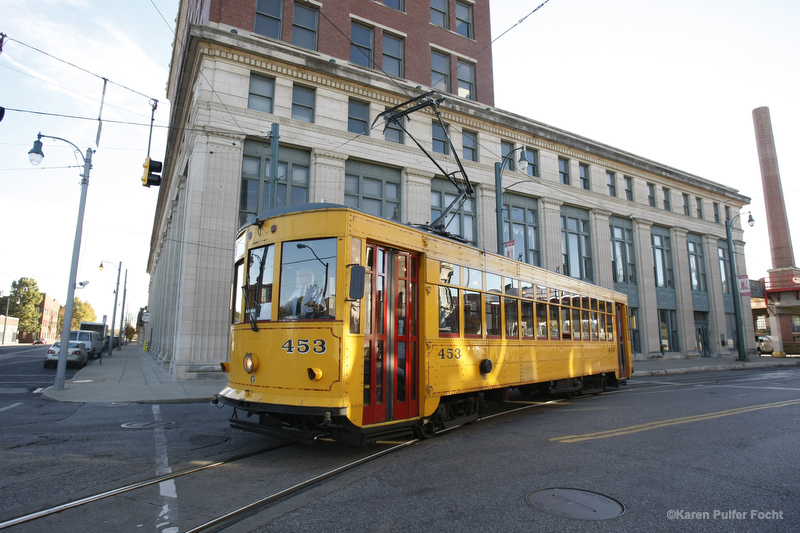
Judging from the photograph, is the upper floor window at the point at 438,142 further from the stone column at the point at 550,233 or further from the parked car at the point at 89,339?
the parked car at the point at 89,339

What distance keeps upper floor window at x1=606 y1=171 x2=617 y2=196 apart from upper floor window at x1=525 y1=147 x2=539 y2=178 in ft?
19.8

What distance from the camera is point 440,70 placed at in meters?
23.5

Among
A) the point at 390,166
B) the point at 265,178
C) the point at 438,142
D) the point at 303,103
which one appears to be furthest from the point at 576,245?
the point at 265,178

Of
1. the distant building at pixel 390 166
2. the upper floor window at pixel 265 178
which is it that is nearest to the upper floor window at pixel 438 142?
the distant building at pixel 390 166

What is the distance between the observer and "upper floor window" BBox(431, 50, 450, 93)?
76.3ft

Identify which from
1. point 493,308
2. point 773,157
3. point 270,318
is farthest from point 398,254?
point 773,157

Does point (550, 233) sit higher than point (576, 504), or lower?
higher

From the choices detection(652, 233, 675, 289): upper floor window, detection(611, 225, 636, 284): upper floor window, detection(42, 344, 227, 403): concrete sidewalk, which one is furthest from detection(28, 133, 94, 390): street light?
detection(652, 233, 675, 289): upper floor window

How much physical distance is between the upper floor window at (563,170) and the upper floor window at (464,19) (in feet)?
28.1

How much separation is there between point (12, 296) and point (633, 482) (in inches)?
4017

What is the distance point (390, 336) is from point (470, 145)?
18.4 metres

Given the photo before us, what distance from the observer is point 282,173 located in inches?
705

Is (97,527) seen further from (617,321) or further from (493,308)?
(617,321)

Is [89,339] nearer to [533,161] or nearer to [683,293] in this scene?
[533,161]
